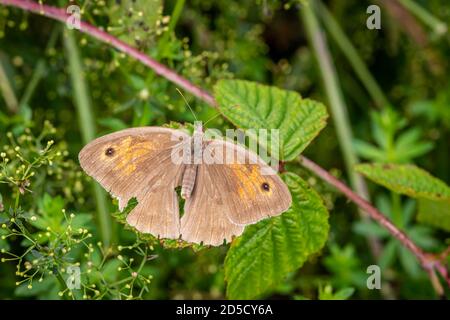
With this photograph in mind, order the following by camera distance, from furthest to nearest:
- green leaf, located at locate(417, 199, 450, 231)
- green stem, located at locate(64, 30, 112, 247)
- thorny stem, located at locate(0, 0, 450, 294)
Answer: green stem, located at locate(64, 30, 112, 247) → green leaf, located at locate(417, 199, 450, 231) → thorny stem, located at locate(0, 0, 450, 294)

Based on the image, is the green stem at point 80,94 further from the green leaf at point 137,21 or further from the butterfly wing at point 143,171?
the butterfly wing at point 143,171

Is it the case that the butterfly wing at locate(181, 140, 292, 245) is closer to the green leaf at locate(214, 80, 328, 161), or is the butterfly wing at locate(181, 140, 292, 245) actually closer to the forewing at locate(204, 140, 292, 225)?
the forewing at locate(204, 140, 292, 225)

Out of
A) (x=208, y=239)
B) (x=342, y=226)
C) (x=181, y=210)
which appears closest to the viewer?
(x=208, y=239)

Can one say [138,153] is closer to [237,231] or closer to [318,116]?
[237,231]

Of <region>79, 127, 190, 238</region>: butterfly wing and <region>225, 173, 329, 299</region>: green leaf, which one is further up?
<region>79, 127, 190, 238</region>: butterfly wing

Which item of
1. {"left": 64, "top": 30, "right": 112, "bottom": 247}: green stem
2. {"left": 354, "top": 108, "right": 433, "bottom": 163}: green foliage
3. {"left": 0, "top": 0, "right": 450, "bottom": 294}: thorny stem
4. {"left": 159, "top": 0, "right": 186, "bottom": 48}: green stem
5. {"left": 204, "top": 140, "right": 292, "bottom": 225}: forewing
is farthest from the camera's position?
{"left": 354, "top": 108, "right": 433, "bottom": 163}: green foliage

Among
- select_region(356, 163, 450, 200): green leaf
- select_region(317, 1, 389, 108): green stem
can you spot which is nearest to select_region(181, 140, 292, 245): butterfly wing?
select_region(356, 163, 450, 200): green leaf
